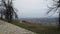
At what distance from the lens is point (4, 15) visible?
92.4 feet

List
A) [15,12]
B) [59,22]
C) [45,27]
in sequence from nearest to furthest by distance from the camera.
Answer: [45,27], [59,22], [15,12]

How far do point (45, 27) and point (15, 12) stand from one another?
294 inches

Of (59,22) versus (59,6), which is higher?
(59,6)

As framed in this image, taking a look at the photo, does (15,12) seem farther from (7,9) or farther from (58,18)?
(58,18)

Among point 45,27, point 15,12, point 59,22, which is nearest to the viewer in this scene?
point 45,27

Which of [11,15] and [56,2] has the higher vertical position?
[56,2]

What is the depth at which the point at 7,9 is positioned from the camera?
1094 inches

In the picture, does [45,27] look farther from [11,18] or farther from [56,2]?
[11,18]

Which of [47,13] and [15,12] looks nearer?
[47,13]

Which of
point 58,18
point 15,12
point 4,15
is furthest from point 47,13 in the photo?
point 4,15

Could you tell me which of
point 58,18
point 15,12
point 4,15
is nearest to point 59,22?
point 58,18

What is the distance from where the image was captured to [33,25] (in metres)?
23.2

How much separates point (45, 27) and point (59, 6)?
4.35 meters

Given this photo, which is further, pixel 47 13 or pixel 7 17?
pixel 7 17
